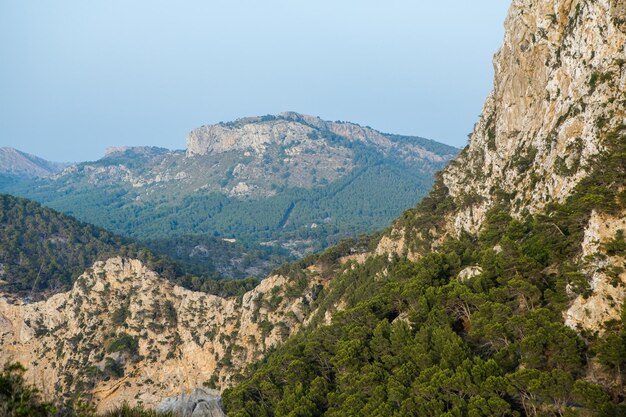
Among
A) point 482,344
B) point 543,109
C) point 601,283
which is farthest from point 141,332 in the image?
point 601,283

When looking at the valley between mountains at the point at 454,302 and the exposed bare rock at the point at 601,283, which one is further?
the valley between mountains at the point at 454,302

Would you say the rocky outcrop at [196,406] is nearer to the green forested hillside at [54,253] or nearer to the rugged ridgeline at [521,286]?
the rugged ridgeline at [521,286]

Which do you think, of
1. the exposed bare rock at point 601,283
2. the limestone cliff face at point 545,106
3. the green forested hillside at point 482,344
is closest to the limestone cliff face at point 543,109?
the limestone cliff face at point 545,106

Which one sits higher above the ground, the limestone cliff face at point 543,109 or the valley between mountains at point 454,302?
the limestone cliff face at point 543,109

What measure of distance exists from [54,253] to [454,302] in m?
120

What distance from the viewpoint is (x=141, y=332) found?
78.4 meters

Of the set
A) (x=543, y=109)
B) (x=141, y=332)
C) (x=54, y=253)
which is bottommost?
(x=141, y=332)

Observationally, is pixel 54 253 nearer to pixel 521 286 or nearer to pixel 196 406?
pixel 196 406

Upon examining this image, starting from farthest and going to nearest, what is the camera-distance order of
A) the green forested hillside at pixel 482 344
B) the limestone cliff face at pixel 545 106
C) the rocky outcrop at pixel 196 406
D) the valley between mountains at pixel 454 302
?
1. the limestone cliff face at pixel 545 106
2. the rocky outcrop at pixel 196 406
3. the valley between mountains at pixel 454 302
4. the green forested hillside at pixel 482 344

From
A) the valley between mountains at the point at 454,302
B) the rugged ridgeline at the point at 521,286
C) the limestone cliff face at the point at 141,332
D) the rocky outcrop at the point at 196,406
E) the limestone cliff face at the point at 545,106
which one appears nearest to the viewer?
the rugged ridgeline at the point at 521,286

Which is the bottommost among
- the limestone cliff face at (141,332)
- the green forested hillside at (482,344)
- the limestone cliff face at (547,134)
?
the limestone cliff face at (141,332)

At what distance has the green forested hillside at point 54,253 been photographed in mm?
93875

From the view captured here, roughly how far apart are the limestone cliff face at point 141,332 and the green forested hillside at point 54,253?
21.4 ft

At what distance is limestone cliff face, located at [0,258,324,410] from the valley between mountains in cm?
26
